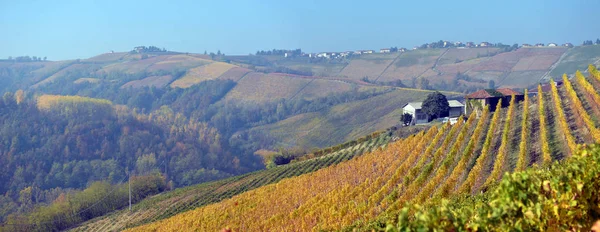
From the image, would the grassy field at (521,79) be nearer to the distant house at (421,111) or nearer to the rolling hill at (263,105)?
the rolling hill at (263,105)

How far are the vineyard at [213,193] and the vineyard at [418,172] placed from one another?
6460mm

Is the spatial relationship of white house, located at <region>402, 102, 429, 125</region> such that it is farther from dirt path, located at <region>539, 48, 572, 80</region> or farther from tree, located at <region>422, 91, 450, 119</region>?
dirt path, located at <region>539, 48, 572, 80</region>

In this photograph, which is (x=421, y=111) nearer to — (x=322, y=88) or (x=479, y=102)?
(x=479, y=102)

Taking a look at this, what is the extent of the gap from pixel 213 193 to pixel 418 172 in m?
26.9

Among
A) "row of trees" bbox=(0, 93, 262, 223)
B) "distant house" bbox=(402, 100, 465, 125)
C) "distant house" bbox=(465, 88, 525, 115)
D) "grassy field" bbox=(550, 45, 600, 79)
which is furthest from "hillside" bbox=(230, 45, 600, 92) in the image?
"distant house" bbox=(465, 88, 525, 115)

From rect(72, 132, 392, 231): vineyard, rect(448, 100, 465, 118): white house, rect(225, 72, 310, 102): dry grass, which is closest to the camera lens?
rect(72, 132, 392, 231): vineyard

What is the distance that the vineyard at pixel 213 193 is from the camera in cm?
5116

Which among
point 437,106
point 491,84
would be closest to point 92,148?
point 437,106

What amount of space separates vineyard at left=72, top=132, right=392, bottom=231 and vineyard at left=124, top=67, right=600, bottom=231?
646 cm

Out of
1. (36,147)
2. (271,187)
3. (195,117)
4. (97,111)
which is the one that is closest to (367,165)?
(271,187)

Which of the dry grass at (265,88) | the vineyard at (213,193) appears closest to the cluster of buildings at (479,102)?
the vineyard at (213,193)

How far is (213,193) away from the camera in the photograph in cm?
5509

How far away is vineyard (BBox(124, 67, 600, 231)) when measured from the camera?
85.4 feet

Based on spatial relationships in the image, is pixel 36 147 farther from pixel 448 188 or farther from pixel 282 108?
pixel 448 188
